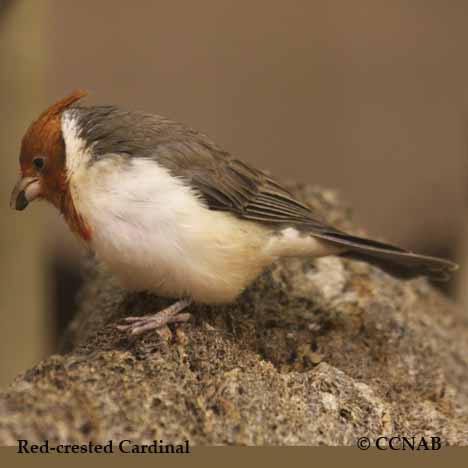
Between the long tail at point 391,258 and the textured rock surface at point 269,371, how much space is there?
0.21 m


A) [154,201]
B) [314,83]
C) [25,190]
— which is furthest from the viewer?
[314,83]

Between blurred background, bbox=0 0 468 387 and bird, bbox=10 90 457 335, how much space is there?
412cm

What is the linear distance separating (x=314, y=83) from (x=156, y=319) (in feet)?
18.7

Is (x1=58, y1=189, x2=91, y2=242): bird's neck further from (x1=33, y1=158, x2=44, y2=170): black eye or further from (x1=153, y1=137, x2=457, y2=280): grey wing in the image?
(x1=153, y1=137, x2=457, y2=280): grey wing

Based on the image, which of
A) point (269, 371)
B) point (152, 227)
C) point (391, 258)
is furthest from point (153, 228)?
point (391, 258)

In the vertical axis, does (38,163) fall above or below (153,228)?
above

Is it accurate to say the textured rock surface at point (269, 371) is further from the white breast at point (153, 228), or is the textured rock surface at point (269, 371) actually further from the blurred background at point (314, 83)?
the blurred background at point (314, 83)

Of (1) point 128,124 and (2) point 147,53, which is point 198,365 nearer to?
(1) point 128,124

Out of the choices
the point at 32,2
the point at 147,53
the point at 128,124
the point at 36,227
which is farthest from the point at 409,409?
the point at 147,53

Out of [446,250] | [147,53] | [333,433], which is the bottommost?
[333,433]

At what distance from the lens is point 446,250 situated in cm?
757

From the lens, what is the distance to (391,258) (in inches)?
167

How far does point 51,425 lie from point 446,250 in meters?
5.64

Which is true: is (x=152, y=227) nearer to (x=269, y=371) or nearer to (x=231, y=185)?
(x=231, y=185)
